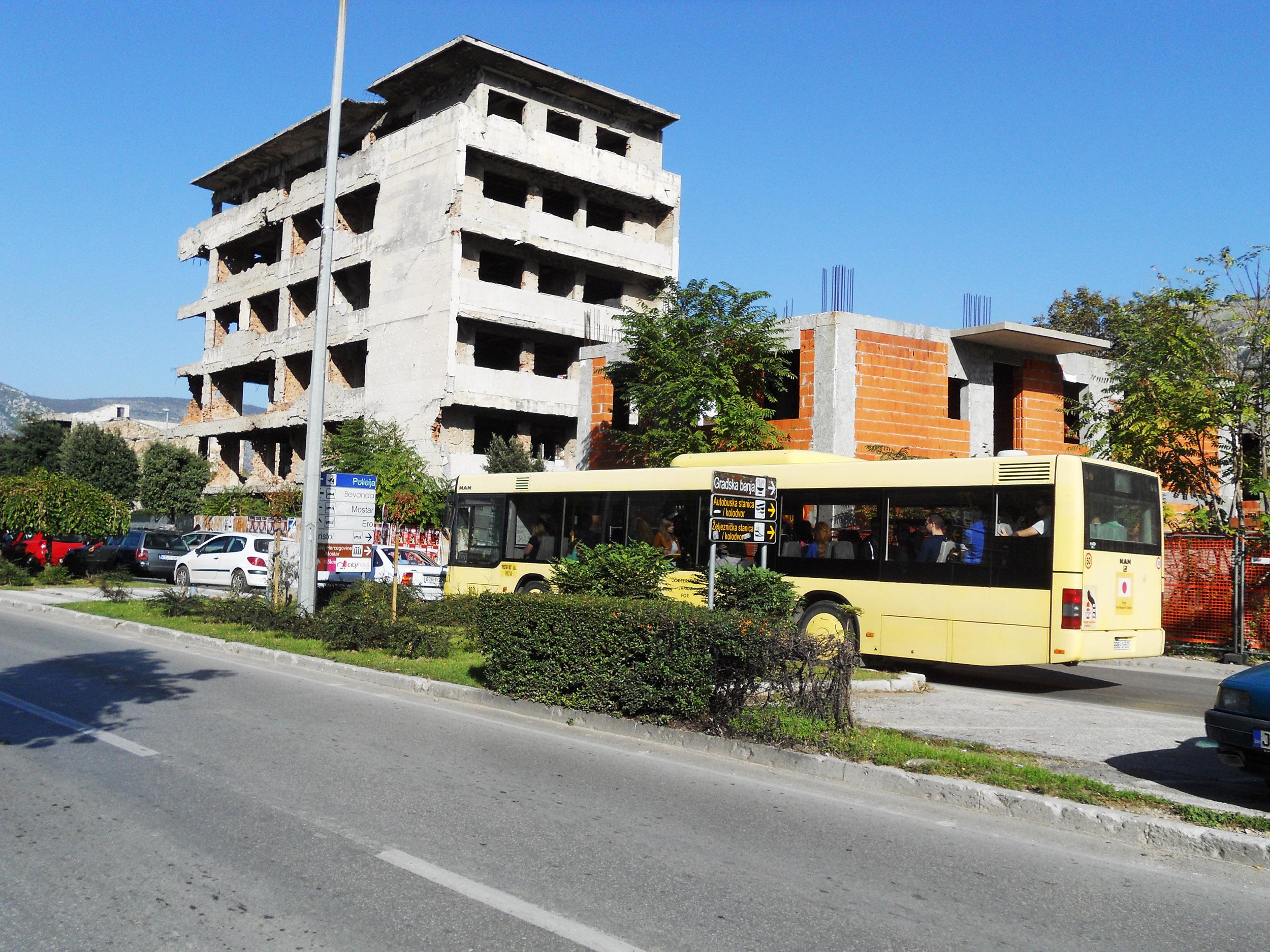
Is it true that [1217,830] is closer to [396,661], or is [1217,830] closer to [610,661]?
[610,661]

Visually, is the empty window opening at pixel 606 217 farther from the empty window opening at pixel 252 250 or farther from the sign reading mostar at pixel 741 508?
the sign reading mostar at pixel 741 508

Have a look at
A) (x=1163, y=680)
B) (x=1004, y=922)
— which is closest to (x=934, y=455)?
(x=1163, y=680)

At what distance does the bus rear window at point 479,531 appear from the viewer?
1992 cm

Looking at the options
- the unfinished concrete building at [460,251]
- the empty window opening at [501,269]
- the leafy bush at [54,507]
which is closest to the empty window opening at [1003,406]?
the unfinished concrete building at [460,251]

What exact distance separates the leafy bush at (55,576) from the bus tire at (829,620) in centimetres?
2301

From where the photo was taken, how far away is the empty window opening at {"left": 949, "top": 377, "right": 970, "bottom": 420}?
1024 inches

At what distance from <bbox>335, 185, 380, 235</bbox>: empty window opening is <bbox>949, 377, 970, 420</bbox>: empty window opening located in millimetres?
30346

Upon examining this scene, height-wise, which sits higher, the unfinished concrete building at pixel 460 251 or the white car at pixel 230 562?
the unfinished concrete building at pixel 460 251

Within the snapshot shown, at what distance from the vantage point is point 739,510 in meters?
11.6

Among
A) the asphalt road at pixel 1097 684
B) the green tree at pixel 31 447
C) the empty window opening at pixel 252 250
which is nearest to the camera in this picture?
the asphalt road at pixel 1097 684

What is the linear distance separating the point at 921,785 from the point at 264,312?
54308 mm

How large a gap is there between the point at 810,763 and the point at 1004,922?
10.6 ft

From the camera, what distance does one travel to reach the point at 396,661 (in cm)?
1366

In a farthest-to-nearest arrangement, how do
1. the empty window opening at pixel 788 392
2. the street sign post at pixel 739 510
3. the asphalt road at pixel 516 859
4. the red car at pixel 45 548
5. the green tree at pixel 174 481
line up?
the green tree at pixel 174 481
the red car at pixel 45 548
the empty window opening at pixel 788 392
the street sign post at pixel 739 510
the asphalt road at pixel 516 859
